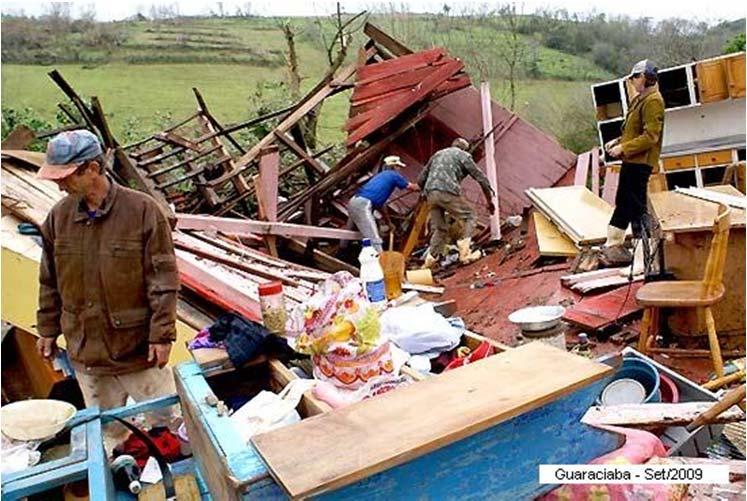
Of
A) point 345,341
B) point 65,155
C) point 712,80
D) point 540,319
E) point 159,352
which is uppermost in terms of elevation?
point 65,155

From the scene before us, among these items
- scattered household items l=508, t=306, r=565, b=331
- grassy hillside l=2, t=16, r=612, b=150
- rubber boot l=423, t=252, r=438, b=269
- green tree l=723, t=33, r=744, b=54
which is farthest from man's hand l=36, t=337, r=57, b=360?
grassy hillside l=2, t=16, r=612, b=150

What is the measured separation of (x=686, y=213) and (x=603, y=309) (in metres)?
0.97

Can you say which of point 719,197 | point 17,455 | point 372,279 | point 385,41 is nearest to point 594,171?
point 385,41

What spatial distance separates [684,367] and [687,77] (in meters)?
5.73

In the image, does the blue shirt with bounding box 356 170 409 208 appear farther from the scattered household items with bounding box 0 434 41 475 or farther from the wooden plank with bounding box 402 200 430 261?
the scattered household items with bounding box 0 434 41 475

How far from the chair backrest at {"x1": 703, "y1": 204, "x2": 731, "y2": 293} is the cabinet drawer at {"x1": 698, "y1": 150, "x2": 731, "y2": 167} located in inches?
205

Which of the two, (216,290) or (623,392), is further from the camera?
(216,290)

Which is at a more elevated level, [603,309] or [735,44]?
[735,44]

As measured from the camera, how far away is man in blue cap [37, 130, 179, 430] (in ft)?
9.26

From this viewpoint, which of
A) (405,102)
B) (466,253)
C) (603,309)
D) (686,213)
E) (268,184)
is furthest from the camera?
(405,102)

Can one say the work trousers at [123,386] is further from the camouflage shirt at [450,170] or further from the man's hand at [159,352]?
the camouflage shirt at [450,170]

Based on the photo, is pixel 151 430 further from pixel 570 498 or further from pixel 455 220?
pixel 455 220

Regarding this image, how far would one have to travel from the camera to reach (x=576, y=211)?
290 inches

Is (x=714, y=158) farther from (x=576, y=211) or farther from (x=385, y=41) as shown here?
(x=385, y=41)
